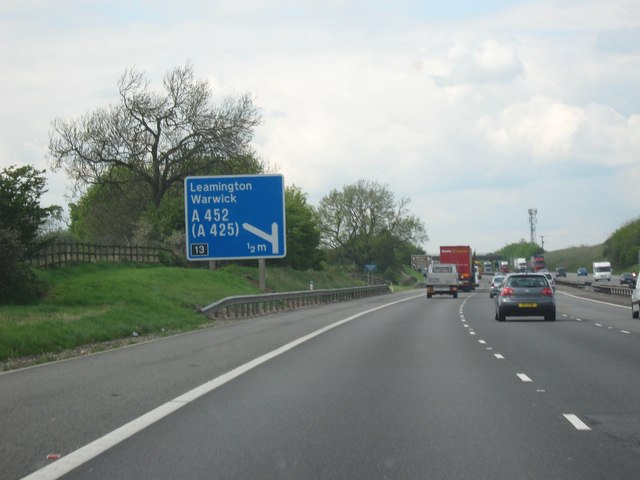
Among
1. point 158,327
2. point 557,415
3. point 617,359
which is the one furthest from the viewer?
point 158,327

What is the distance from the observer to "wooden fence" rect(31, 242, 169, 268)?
42750mm

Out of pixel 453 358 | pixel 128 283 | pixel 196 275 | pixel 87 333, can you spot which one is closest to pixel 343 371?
pixel 453 358

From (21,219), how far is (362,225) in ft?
339

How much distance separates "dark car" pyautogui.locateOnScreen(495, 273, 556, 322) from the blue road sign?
932 cm

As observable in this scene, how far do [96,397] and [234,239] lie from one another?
25870 mm

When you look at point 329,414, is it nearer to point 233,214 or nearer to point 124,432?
point 124,432

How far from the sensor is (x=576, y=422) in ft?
33.8

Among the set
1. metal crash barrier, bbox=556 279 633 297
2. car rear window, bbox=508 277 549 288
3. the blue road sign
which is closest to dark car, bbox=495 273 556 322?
car rear window, bbox=508 277 549 288

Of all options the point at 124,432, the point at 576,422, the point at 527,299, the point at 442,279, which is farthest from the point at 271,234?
the point at 442,279

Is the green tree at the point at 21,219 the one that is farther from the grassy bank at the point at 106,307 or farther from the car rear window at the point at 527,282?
the car rear window at the point at 527,282

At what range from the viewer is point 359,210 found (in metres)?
138

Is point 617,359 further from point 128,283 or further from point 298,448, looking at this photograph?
point 128,283

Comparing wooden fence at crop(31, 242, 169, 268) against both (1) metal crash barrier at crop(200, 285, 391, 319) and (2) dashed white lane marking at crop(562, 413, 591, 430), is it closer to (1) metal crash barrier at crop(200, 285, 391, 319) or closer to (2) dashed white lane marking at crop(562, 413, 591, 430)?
(1) metal crash barrier at crop(200, 285, 391, 319)

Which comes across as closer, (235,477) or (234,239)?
(235,477)
